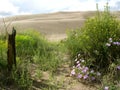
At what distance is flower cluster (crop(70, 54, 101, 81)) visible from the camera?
5770 millimetres

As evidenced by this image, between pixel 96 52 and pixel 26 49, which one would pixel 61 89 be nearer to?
pixel 96 52

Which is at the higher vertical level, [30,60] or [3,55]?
[3,55]

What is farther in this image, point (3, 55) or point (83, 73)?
point (3, 55)

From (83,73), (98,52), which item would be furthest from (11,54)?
(98,52)

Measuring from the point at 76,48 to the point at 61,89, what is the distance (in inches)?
49.5

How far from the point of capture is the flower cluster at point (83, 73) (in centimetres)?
577

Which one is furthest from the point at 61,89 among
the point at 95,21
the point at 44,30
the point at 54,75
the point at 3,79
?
the point at 44,30

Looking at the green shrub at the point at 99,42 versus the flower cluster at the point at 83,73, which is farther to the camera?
the green shrub at the point at 99,42

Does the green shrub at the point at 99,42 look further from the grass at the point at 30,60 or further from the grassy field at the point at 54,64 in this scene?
the grass at the point at 30,60

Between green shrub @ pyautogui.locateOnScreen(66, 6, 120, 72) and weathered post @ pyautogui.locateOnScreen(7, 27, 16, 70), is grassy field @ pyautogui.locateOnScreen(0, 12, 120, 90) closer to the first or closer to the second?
green shrub @ pyautogui.locateOnScreen(66, 6, 120, 72)

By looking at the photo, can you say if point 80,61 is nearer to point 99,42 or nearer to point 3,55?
point 99,42

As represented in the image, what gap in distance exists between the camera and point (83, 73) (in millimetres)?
5832

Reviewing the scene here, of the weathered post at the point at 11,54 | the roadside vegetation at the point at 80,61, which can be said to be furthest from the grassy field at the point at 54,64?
the weathered post at the point at 11,54

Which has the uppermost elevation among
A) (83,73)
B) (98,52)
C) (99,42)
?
(99,42)
